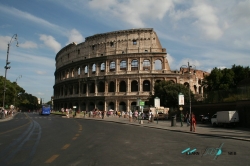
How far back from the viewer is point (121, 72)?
56.1m

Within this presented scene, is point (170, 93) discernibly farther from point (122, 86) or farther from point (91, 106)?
point (91, 106)

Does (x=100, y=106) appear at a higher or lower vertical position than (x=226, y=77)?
lower

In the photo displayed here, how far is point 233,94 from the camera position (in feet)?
90.3

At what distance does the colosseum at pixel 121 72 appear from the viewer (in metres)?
54.0

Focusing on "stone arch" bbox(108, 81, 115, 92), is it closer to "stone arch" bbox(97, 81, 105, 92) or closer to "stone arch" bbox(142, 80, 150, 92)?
"stone arch" bbox(97, 81, 105, 92)

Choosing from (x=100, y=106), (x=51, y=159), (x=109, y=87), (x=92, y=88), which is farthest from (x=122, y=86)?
(x=51, y=159)

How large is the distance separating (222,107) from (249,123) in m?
5.57

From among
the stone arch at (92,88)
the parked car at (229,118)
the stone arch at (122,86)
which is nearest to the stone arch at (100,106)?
the stone arch at (92,88)

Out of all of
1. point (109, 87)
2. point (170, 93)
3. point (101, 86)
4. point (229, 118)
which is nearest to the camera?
point (229, 118)

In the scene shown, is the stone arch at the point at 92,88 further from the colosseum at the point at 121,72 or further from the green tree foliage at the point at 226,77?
the green tree foliage at the point at 226,77

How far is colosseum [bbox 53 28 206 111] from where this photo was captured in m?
54.0

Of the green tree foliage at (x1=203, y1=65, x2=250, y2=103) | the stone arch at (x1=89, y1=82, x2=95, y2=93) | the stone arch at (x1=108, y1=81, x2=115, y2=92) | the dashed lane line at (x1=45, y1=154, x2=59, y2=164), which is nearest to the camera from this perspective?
the dashed lane line at (x1=45, y1=154, x2=59, y2=164)

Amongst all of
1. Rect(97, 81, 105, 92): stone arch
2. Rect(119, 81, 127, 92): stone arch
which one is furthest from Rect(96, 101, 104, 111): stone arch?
Rect(119, 81, 127, 92): stone arch

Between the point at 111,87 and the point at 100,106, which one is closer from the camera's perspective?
the point at 100,106
